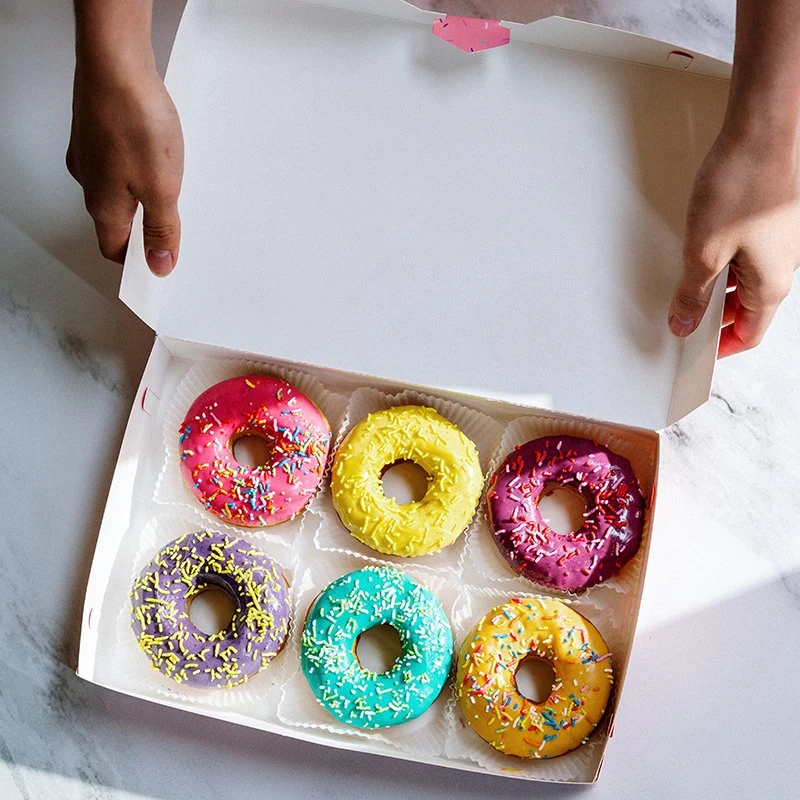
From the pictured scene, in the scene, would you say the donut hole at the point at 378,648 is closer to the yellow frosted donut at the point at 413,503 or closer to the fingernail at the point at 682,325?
the yellow frosted donut at the point at 413,503

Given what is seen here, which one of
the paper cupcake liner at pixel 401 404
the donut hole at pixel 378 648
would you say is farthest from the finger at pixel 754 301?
the donut hole at pixel 378 648

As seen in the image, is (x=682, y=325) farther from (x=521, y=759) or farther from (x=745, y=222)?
(x=521, y=759)

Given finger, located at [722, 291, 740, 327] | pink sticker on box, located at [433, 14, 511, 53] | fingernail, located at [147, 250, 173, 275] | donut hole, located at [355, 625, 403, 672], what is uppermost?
pink sticker on box, located at [433, 14, 511, 53]

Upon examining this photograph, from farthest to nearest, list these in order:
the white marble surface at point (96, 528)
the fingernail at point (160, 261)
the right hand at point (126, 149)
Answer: the white marble surface at point (96, 528)
the fingernail at point (160, 261)
the right hand at point (126, 149)

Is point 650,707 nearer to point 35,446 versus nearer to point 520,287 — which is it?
point 520,287

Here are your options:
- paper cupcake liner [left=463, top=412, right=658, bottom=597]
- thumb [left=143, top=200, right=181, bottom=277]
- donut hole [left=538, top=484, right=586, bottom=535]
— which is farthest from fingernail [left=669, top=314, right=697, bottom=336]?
thumb [left=143, top=200, right=181, bottom=277]

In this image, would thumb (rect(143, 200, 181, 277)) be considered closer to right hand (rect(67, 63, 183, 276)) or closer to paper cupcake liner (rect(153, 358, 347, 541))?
right hand (rect(67, 63, 183, 276))

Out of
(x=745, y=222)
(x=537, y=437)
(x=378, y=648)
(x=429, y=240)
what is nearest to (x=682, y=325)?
(x=745, y=222)
